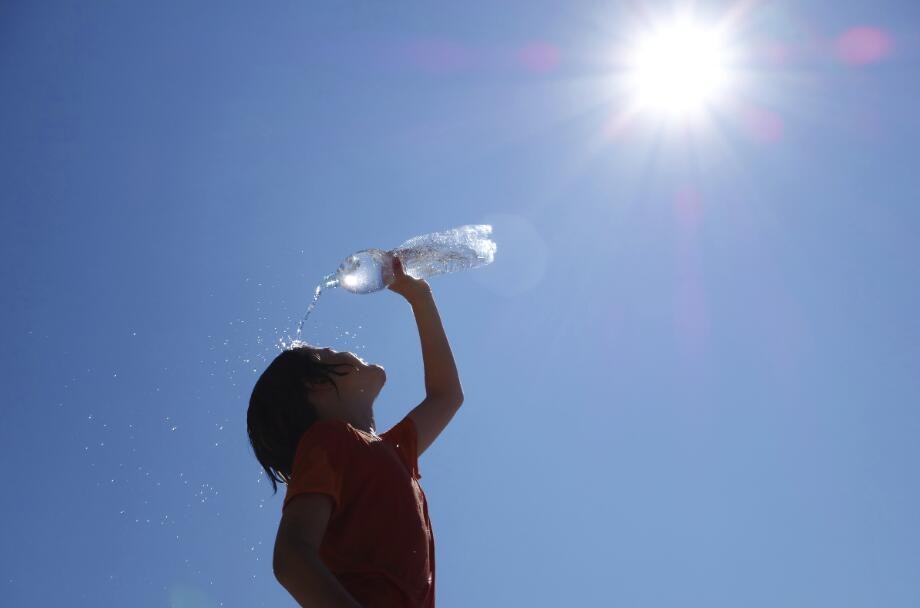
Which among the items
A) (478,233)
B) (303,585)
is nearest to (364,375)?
(303,585)

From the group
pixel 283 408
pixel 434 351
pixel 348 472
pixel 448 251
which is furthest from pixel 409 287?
pixel 448 251

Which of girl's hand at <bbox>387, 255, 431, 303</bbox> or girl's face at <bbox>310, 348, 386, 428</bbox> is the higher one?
girl's hand at <bbox>387, 255, 431, 303</bbox>

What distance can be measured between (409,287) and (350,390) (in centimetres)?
78

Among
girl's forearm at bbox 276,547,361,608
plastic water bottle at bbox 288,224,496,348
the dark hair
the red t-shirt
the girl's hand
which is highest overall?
plastic water bottle at bbox 288,224,496,348

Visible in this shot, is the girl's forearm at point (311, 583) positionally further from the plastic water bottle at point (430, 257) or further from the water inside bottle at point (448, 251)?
the water inside bottle at point (448, 251)

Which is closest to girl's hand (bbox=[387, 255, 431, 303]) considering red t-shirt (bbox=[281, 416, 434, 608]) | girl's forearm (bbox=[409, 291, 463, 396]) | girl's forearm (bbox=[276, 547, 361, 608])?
girl's forearm (bbox=[409, 291, 463, 396])

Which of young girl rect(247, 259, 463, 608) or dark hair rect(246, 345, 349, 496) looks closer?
young girl rect(247, 259, 463, 608)

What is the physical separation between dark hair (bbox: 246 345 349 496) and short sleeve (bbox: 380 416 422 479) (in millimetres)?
274

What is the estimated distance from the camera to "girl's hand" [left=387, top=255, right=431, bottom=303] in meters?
3.60

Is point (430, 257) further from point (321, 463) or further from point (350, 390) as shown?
point (321, 463)

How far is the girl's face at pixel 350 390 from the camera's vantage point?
9.50 ft

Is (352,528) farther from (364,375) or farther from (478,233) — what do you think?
(478,233)

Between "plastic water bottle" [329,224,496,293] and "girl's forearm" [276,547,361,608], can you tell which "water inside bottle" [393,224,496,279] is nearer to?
"plastic water bottle" [329,224,496,293]

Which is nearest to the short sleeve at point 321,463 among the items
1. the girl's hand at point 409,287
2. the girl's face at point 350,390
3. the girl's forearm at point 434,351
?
the girl's face at point 350,390
